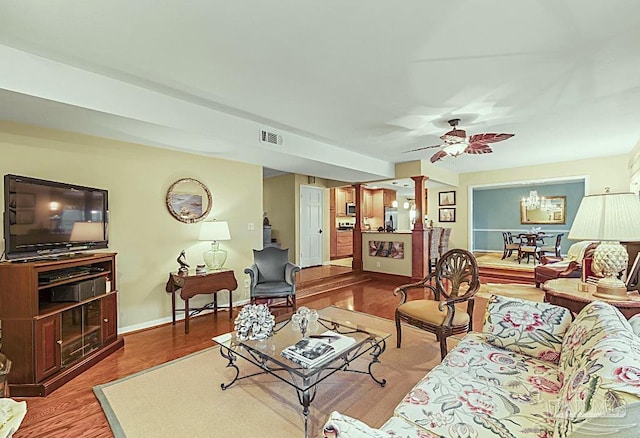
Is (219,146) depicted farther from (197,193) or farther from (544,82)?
(544,82)

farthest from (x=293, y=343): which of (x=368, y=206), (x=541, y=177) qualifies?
(x=368, y=206)

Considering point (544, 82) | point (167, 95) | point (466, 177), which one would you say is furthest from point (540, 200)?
point (167, 95)

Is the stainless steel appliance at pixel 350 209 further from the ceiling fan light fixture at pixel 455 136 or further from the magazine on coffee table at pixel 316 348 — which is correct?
the magazine on coffee table at pixel 316 348

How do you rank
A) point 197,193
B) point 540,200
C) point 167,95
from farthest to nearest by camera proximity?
point 540,200, point 197,193, point 167,95

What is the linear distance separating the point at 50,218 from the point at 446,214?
26.2 feet

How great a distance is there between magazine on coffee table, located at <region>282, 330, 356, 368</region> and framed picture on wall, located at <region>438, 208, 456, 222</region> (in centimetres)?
649

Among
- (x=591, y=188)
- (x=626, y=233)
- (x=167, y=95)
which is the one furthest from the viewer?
(x=591, y=188)

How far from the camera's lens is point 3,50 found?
2.04 metres

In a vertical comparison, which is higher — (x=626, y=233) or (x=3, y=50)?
(x=3, y=50)

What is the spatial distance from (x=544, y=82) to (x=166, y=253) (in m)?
4.51

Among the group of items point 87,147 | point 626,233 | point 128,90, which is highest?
point 128,90

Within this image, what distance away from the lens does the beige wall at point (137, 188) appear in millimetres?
2922

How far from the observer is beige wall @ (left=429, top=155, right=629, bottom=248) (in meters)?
5.48

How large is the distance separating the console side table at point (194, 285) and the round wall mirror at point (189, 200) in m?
0.79
